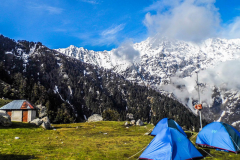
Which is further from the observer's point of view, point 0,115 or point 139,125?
point 139,125

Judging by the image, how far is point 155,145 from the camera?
19.1m

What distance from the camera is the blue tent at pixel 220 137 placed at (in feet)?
72.9

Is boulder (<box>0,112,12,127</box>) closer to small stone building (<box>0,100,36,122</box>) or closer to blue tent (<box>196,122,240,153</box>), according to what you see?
small stone building (<box>0,100,36,122</box>)

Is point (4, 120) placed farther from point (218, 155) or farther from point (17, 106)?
point (218, 155)

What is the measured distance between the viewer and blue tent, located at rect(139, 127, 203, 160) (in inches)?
705

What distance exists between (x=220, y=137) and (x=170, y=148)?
31.2 feet

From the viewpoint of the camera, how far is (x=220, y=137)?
915 inches

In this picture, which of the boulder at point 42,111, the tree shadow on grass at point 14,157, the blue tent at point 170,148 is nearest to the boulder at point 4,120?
the tree shadow on grass at point 14,157

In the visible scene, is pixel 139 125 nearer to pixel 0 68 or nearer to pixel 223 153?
pixel 223 153

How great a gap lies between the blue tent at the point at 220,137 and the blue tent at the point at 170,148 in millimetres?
5349

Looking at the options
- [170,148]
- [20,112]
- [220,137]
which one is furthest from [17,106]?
[220,137]

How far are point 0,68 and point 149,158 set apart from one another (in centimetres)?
16979

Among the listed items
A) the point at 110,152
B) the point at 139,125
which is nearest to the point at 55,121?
the point at 139,125

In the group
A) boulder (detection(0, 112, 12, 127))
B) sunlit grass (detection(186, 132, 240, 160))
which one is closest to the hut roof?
boulder (detection(0, 112, 12, 127))
